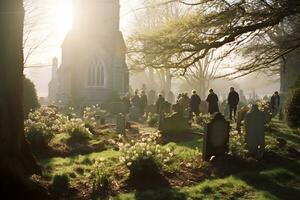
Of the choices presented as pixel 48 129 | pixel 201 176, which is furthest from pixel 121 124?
pixel 201 176

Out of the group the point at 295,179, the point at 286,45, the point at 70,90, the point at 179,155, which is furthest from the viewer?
the point at 70,90

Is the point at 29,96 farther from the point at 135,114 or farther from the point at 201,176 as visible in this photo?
the point at 201,176

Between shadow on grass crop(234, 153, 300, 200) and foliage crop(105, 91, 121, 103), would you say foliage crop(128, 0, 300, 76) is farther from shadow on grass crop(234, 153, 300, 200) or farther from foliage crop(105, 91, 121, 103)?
A: foliage crop(105, 91, 121, 103)

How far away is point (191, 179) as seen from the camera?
8273mm

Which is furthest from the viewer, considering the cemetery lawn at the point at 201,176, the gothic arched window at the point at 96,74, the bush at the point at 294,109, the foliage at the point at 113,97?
the gothic arched window at the point at 96,74

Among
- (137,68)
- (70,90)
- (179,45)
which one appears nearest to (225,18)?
(179,45)

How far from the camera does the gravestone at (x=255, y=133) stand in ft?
34.9

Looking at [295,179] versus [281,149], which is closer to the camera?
[295,179]

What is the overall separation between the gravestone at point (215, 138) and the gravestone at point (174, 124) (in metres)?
4.48

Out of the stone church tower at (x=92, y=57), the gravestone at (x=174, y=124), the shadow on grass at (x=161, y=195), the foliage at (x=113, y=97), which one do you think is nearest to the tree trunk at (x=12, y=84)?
the shadow on grass at (x=161, y=195)

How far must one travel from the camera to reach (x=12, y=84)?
741 centimetres

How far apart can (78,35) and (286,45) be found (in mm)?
28221

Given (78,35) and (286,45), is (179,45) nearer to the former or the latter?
(286,45)

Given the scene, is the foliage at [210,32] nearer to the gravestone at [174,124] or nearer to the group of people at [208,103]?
the gravestone at [174,124]
